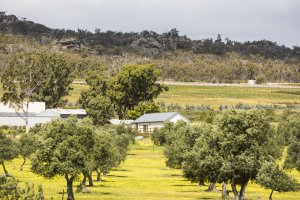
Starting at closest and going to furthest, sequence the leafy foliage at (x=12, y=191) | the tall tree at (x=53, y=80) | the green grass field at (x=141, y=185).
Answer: the leafy foliage at (x=12, y=191)
the green grass field at (x=141, y=185)
the tall tree at (x=53, y=80)

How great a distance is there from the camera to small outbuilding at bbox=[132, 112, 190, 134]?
144000 millimetres

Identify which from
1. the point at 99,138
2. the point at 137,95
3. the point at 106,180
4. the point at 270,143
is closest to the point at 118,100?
the point at 137,95

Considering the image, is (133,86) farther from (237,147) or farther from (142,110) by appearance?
(237,147)

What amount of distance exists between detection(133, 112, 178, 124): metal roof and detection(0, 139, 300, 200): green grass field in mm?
39610

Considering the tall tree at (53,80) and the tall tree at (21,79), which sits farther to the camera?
the tall tree at (53,80)

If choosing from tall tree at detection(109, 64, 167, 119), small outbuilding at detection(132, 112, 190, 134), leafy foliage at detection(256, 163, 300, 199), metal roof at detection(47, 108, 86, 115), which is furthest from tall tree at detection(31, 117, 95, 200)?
tall tree at detection(109, 64, 167, 119)

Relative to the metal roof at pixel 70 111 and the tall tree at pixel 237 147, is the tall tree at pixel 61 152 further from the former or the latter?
the metal roof at pixel 70 111

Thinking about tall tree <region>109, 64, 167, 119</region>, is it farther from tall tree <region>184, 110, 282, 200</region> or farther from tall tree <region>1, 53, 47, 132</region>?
tall tree <region>184, 110, 282, 200</region>

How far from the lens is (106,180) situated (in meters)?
78.2

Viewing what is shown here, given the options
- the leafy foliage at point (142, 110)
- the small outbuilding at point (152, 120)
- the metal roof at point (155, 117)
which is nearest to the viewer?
the small outbuilding at point (152, 120)

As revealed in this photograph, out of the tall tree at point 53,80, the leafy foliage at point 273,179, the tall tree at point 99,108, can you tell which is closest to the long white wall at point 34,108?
the tall tree at point 53,80

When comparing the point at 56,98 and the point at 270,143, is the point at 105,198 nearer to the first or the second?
the point at 270,143

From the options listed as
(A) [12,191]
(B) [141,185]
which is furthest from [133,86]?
(A) [12,191]

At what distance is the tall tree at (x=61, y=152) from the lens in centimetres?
5538
